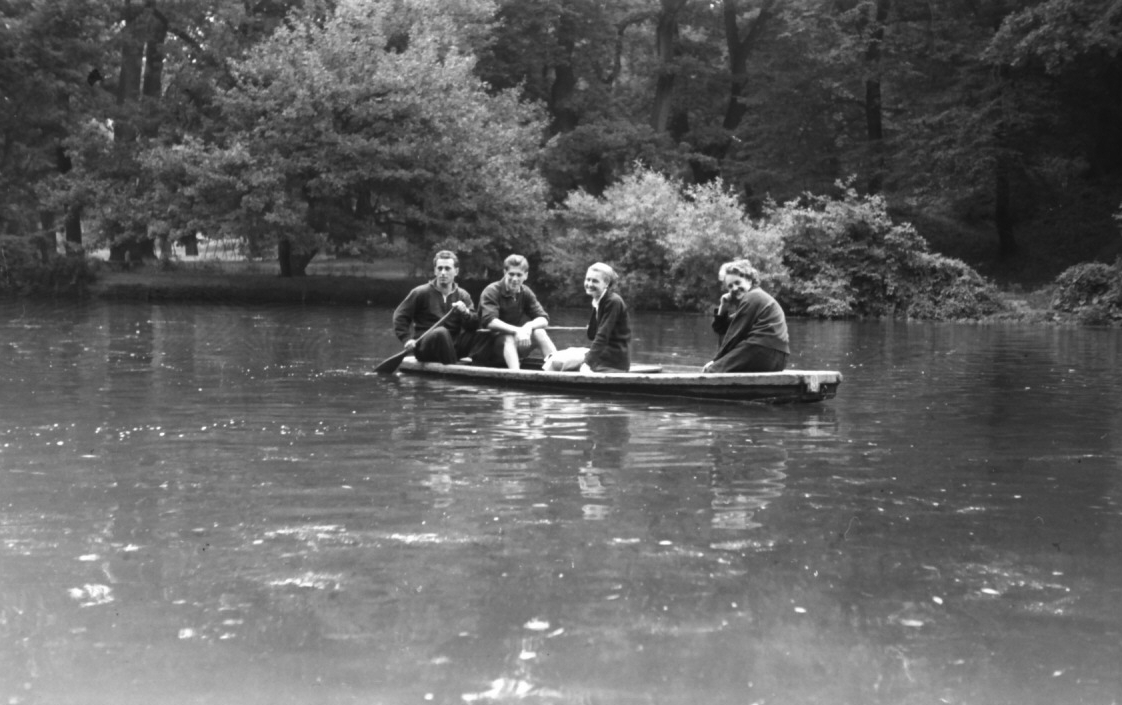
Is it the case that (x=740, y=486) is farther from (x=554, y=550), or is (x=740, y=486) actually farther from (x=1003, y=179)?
(x=1003, y=179)

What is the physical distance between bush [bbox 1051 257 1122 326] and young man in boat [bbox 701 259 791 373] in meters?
16.9

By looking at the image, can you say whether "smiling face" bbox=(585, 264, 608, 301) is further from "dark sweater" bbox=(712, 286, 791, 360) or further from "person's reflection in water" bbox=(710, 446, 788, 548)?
"person's reflection in water" bbox=(710, 446, 788, 548)

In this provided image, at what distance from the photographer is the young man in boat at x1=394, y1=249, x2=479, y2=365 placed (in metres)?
13.9

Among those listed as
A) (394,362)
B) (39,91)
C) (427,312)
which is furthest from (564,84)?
(394,362)

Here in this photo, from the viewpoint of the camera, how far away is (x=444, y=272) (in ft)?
45.6

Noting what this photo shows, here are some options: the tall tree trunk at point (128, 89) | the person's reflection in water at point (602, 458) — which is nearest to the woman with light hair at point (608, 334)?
the person's reflection in water at point (602, 458)

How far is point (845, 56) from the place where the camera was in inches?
1419

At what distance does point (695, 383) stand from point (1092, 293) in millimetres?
18425

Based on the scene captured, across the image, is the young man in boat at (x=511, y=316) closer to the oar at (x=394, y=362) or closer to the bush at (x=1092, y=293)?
the oar at (x=394, y=362)

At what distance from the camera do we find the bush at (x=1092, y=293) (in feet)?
87.7

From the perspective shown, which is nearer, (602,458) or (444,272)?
(602,458)

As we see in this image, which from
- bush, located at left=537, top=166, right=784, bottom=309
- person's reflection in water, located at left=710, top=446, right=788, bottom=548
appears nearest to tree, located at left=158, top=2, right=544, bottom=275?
bush, located at left=537, top=166, right=784, bottom=309

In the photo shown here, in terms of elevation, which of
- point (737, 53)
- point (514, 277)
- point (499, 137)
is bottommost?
point (514, 277)

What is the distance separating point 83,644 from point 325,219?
30101 mm
